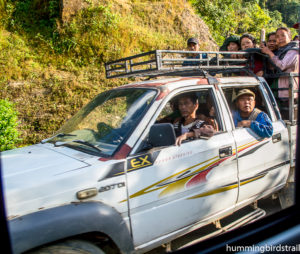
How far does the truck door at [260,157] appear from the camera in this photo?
2.93 m

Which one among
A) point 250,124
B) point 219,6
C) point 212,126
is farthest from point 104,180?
point 219,6

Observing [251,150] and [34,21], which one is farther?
[34,21]

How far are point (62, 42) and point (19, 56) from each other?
149cm

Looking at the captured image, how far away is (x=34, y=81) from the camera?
7617 millimetres

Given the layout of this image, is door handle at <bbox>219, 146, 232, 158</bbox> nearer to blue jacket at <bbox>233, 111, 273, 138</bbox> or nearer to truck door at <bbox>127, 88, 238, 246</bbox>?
truck door at <bbox>127, 88, 238, 246</bbox>

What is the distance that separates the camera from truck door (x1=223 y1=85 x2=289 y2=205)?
2.93 meters

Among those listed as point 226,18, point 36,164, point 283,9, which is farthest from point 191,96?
point 283,9

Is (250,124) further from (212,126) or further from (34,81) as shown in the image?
(34,81)

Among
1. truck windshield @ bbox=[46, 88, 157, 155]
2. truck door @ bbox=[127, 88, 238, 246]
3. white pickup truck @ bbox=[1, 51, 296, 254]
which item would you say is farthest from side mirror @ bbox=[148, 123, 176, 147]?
truck windshield @ bbox=[46, 88, 157, 155]

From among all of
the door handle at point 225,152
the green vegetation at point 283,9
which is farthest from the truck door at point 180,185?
the green vegetation at point 283,9

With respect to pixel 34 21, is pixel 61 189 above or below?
below

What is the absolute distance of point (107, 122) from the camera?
2695mm

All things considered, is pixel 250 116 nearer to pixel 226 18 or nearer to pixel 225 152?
pixel 225 152

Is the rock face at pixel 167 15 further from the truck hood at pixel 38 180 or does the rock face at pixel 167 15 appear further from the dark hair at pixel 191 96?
the truck hood at pixel 38 180
